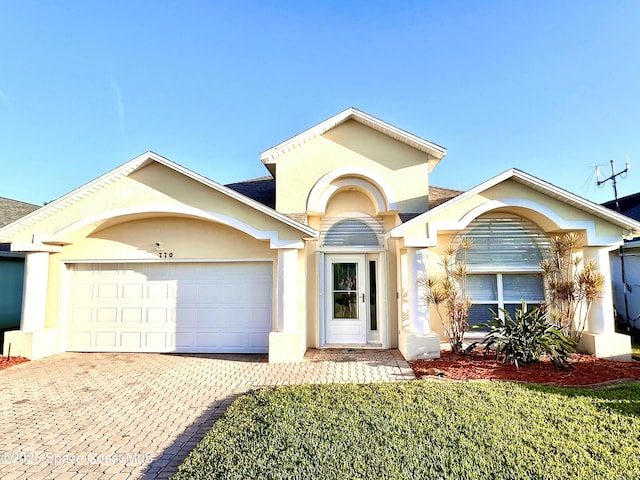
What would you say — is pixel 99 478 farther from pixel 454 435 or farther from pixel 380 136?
pixel 380 136

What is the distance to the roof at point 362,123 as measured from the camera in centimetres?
1109

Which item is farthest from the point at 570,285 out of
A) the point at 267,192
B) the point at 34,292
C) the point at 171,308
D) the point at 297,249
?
the point at 34,292

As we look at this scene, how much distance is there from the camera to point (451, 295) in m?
10.0

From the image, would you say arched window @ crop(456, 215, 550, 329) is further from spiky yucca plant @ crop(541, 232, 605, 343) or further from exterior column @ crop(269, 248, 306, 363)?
exterior column @ crop(269, 248, 306, 363)

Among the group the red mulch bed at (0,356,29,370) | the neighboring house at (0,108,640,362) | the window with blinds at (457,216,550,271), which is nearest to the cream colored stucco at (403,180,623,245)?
the neighboring house at (0,108,640,362)

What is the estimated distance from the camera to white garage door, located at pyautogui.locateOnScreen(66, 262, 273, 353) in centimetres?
1083

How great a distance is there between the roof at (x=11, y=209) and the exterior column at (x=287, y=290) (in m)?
14.4

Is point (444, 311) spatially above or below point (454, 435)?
above

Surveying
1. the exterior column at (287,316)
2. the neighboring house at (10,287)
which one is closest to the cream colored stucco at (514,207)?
the exterior column at (287,316)

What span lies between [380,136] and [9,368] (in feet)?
41.4

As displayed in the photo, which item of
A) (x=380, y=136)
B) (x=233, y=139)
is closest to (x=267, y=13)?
(x=380, y=136)

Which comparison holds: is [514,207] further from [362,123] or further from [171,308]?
[171,308]

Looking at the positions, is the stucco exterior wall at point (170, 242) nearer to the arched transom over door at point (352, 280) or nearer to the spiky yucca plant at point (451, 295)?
the arched transom over door at point (352, 280)

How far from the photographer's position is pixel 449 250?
10281 millimetres
